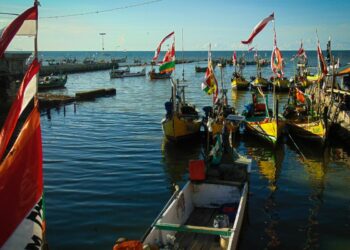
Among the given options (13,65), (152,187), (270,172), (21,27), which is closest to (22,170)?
(21,27)

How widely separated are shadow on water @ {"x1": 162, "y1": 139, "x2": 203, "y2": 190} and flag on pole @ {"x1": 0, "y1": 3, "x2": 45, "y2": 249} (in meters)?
13.5

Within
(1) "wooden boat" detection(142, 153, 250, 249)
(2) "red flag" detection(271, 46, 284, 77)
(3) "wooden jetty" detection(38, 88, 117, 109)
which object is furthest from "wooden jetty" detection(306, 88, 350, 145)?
(3) "wooden jetty" detection(38, 88, 117, 109)

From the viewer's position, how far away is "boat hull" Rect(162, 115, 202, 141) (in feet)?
95.5

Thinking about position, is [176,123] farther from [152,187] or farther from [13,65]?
[13,65]

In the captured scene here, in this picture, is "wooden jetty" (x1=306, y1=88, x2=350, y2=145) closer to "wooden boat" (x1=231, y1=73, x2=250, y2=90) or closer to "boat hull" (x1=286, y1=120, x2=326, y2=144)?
"boat hull" (x1=286, y1=120, x2=326, y2=144)

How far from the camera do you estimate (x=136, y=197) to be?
19.3m

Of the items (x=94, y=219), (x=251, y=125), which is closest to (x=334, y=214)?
(x=94, y=219)

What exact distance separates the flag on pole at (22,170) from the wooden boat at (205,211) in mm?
4718

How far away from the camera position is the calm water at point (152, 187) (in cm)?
1559

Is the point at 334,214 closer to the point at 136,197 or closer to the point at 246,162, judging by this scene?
the point at 246,162

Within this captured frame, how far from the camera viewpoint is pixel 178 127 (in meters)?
29.3

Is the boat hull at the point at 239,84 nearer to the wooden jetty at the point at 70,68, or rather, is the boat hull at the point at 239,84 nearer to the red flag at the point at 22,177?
the wooden jetty at the point at 70,68

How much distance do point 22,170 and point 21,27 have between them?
104 inches

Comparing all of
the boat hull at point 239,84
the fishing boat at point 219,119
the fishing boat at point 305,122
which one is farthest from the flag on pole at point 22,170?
the boat hull at point 239,84
